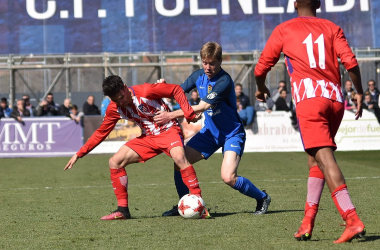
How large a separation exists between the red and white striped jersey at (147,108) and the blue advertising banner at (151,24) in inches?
686

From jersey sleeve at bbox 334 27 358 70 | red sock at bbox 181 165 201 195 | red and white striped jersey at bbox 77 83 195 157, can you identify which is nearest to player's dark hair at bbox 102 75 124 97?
red and white striped jersey at bbox 77 83 195 157

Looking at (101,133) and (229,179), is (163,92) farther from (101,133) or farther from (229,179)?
(229,179)

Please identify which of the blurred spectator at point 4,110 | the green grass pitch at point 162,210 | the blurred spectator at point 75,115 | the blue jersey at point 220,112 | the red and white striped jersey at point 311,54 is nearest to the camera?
the red and white striped jersey at point 311,54

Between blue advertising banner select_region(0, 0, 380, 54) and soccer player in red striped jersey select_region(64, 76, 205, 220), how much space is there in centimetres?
1745

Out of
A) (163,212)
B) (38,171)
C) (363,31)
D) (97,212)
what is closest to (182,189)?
(163,212)

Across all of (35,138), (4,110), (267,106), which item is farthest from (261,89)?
(4,110)

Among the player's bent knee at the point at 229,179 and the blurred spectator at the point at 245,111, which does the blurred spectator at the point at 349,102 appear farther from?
the player's bent knee at the point at 229,179

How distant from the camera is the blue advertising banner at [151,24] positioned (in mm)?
24516

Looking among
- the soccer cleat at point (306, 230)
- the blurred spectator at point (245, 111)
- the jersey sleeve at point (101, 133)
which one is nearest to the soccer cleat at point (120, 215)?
the jersey sleeve at point (101, 133)

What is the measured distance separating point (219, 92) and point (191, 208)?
48.4 inches

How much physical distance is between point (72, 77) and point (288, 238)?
24.4 m

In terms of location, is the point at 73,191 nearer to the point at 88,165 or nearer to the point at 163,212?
the point at 163,212

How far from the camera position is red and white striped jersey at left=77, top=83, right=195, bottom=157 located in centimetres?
701

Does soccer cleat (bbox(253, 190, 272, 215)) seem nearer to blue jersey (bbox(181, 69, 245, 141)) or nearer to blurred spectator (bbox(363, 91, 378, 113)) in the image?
blue jersey (bbox(181, 69, 245, 141))
